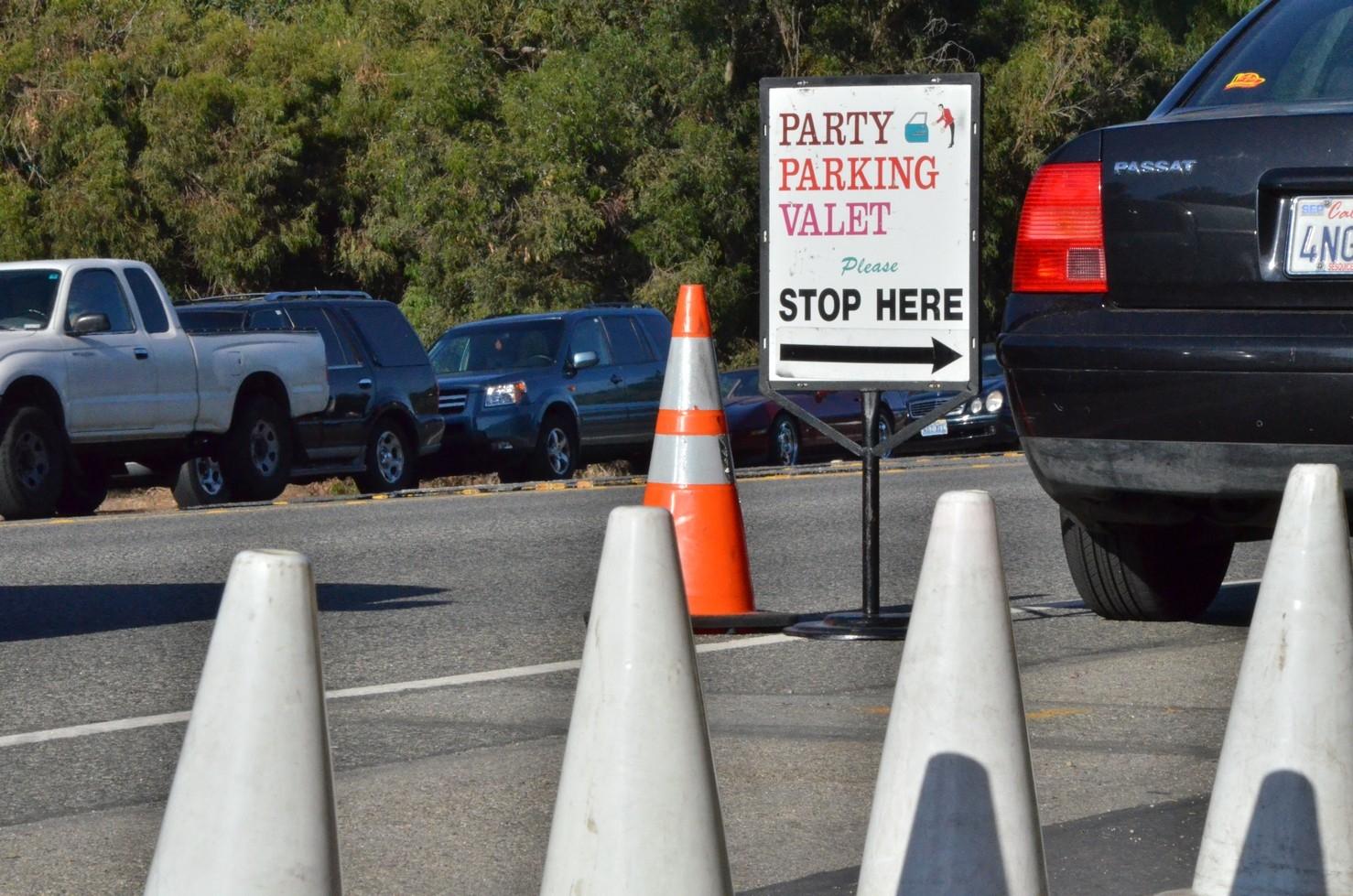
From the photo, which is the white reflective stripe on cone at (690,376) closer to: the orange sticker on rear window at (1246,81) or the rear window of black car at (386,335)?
the orange sticker on rear window at (1246,81)

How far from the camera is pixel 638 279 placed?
35.7m

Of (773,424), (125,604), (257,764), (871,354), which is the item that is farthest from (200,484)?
(257,764)

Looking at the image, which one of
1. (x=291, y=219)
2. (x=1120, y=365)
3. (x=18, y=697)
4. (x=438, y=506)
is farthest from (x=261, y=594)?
(x=291, y=219)

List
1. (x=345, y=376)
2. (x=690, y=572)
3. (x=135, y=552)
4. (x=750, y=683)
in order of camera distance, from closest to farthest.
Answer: (x=750, y=683) → (x=690, y=572) → (x=135, y=552) → (x=345, y=376)

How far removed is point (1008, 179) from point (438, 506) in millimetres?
23068

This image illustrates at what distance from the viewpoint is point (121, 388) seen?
1536cm

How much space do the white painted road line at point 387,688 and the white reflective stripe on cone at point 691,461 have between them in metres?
0.56

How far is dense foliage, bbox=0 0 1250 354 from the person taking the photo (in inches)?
1345

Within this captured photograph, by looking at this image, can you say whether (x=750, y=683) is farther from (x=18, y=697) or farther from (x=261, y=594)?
(x=261, y=594)

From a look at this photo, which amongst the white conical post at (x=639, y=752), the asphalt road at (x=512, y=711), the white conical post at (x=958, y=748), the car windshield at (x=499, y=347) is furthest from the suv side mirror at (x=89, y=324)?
the white conical post at (x=639, y=752)

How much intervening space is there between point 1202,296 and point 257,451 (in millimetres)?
11945

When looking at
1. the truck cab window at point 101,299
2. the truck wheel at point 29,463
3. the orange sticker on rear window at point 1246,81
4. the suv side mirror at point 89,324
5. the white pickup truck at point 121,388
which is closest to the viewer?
the orange sticker on rear window at point 1246,81

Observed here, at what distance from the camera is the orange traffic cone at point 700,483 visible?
24.2 feet

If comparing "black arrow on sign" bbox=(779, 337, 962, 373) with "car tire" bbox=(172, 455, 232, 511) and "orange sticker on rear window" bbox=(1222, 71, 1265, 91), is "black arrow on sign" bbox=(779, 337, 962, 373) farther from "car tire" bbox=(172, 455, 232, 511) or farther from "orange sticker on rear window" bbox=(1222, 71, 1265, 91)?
"car tire" bbox=(172, 455, 232, 511)
